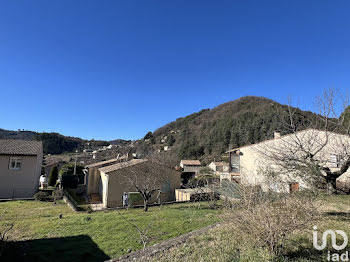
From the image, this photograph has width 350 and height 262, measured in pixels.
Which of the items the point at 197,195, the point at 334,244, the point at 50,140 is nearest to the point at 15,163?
the point at 197,195

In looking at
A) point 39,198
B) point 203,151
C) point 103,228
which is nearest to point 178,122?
point 203,151

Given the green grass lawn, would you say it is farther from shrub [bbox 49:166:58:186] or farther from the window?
shrub [bbox 49:166:58:186]

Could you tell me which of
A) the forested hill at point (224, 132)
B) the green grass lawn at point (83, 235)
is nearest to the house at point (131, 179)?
the green grass lawn at point (83, 235)

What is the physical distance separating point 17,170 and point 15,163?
840mm

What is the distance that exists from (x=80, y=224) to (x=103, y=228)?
1.87 m

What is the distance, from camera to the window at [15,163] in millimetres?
20422

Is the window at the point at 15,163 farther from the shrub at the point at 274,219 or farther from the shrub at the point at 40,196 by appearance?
the shrub at the point at 274,219

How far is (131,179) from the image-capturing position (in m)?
17.3

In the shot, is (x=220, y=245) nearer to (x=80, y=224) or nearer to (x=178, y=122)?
(x=80, y=224)

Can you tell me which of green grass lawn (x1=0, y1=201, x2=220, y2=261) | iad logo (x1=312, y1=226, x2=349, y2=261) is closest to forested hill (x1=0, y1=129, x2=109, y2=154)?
green grass lawn (x1=0, y1=201, x2=220, y2=261)

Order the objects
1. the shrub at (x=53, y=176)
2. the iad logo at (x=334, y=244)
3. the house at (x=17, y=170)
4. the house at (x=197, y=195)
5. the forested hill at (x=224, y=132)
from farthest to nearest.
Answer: the forested hill at (x=224, y=132) → the shrub at (x=53, y=176) → the house at (x=17, y=170) → the house at (x=197, y=195) → the iad logo at (x=334, y=244)

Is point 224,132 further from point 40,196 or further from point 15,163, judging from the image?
point 15,163

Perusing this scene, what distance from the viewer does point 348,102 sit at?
25.2 ft

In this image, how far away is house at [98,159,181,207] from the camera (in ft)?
59.3
